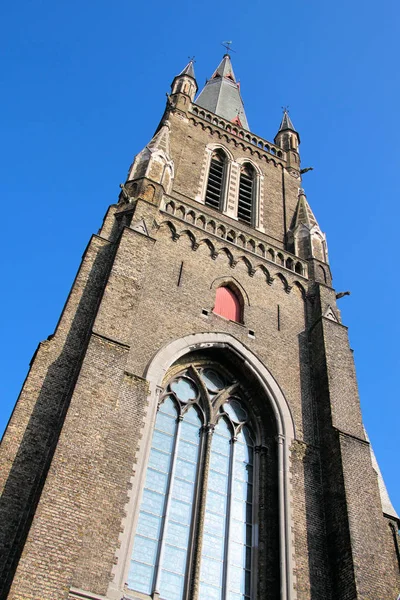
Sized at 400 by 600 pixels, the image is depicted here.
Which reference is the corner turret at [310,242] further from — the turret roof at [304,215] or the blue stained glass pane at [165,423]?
the blue stained glass pane at [165,423]

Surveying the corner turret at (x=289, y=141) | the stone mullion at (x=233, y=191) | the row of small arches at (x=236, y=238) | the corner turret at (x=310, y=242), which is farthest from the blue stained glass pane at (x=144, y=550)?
the corner turret at (x=289, y=141)

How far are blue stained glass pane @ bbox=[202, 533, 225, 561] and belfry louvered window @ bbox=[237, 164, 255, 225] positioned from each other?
1213 cm

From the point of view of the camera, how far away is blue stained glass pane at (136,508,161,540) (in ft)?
38.4

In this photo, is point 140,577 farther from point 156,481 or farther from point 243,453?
point 243,453

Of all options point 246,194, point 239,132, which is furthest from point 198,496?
point 239,132

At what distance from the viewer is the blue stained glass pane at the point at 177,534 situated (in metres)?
11.9

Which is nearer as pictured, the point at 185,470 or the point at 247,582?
the point at 247,582

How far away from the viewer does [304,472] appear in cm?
1377

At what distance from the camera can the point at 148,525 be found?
11.8m

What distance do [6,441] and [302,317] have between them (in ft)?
30.5

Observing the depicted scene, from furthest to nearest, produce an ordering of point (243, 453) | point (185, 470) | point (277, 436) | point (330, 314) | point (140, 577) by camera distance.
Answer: point (330, 314) < point (277, 436) < point (243, 453) < point (185, 470) < point (140, 577)

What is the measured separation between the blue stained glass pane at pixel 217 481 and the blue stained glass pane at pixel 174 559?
1674 mm

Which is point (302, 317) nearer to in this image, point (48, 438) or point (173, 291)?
point (173, 291)

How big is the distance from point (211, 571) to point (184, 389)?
4.17m
